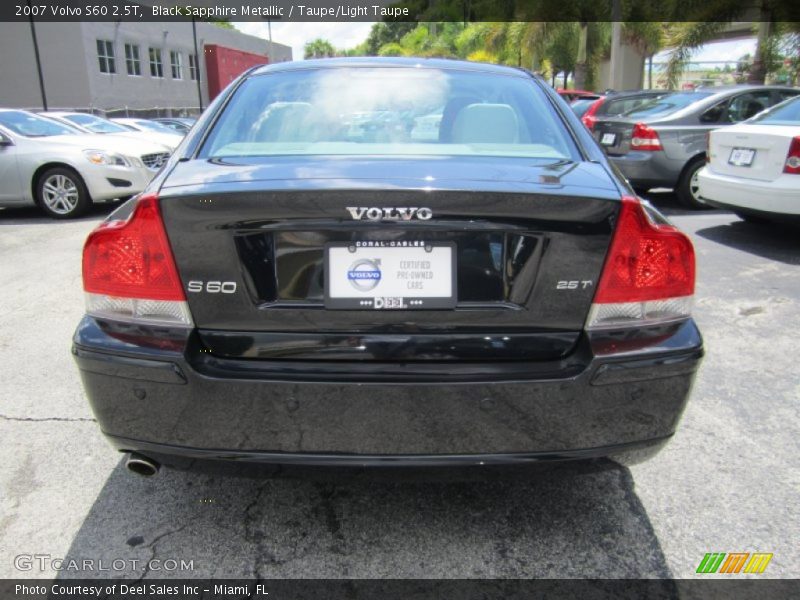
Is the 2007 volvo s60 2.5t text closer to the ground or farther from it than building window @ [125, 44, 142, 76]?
farther from it

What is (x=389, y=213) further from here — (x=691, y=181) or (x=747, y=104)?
(x=747, y=104)

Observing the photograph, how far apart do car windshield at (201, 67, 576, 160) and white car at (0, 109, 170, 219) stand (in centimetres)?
637

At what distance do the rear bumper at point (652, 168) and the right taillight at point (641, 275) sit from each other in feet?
21.7

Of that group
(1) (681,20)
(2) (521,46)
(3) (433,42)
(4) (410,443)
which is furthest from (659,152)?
(3) (433,42)

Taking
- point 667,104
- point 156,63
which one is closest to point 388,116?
point 667,104

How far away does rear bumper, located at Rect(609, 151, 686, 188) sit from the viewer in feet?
27.2

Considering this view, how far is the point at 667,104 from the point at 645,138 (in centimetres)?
94

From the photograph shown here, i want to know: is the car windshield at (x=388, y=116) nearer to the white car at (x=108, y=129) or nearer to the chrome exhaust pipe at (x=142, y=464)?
the chrome exhaust pipe at (x=142, y=464)

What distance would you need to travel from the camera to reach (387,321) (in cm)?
194

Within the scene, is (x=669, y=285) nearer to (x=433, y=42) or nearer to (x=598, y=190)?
(x=598, y=190)

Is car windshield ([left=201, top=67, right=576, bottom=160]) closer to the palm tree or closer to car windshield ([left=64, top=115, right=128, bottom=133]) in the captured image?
car windshield ([left=64, top=115, right=128, bottom=133])

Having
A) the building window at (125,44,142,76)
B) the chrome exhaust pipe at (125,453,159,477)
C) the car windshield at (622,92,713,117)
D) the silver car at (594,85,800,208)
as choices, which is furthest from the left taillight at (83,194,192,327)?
the building window at (125,44,142,76)

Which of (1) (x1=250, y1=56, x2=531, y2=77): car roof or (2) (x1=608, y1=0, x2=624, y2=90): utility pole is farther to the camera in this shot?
(2) (x1=608, y1=0, x2=624, y2=90): utility pole

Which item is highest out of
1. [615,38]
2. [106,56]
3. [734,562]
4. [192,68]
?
[615,38]
